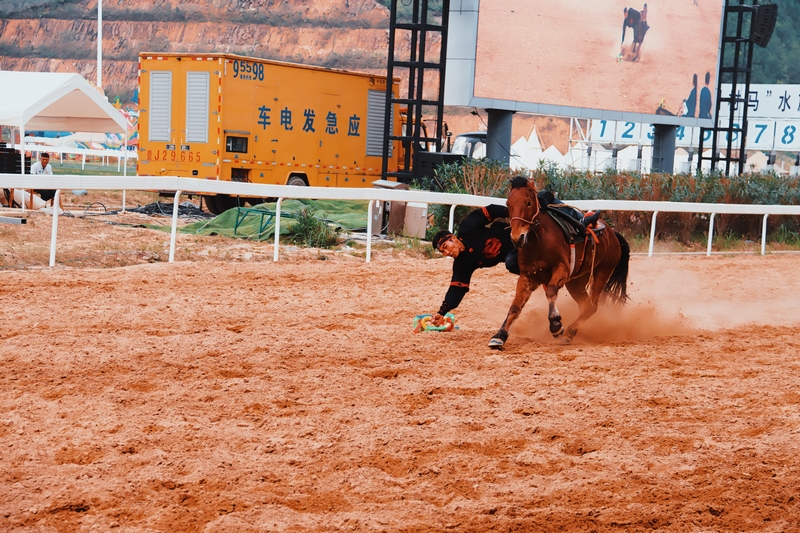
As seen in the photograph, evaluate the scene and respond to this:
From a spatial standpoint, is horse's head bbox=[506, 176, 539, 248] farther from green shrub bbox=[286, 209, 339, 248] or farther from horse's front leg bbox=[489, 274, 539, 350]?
green shrub bbox=[286, 209, 339, 248]

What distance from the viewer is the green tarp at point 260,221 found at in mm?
15906

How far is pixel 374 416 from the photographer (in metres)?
5.65

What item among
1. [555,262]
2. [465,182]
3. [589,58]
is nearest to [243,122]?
[465,182]

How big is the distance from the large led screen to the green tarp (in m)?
4.93

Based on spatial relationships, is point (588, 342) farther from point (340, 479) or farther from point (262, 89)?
point (262, 89)

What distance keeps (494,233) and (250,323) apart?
7.60 ft

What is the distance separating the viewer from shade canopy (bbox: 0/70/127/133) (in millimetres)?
19516

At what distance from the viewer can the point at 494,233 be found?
843 centimetres

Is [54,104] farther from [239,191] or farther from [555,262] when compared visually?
[555,262]

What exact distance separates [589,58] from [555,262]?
1715 centimetres

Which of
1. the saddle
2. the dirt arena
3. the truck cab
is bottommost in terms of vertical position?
the dirt arena

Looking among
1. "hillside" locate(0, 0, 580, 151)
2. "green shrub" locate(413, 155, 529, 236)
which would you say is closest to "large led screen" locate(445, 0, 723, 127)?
"green shrub" locate(413, 155, 529, 236)

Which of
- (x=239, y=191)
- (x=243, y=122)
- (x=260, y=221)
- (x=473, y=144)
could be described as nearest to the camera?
(x=239, y=191)

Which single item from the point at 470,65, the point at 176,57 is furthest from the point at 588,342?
the point at 176,57
